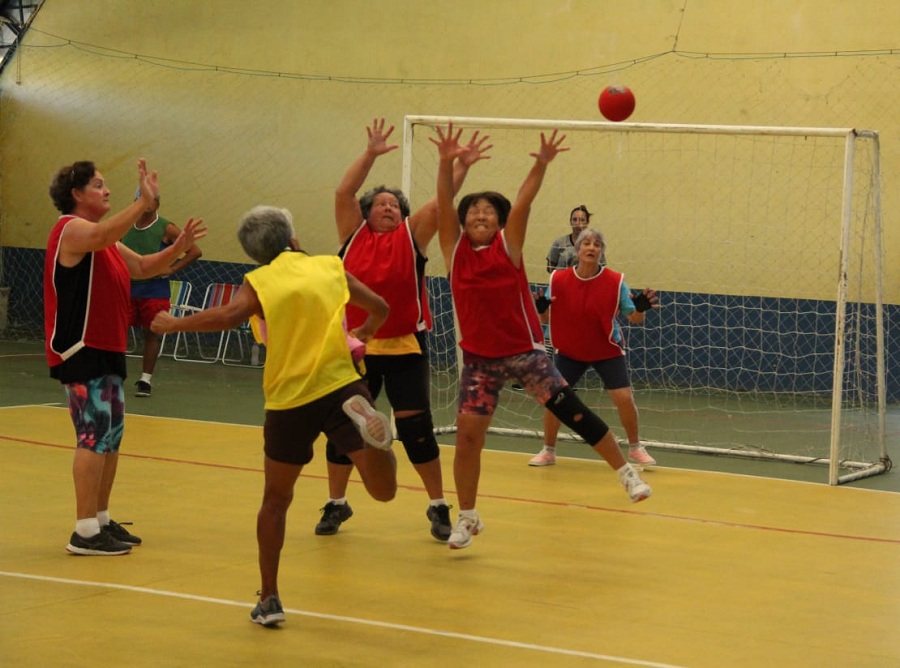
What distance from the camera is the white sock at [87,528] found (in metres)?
6.04

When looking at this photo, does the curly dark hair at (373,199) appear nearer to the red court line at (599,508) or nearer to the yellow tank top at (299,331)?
the yellow tank top at (299,331)

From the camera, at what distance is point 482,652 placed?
15.6 ft

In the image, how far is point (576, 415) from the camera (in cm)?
648

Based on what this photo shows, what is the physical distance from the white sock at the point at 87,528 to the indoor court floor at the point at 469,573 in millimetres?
120

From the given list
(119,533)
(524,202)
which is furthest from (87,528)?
(524,202)

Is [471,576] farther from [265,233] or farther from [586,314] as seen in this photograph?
[586,314]

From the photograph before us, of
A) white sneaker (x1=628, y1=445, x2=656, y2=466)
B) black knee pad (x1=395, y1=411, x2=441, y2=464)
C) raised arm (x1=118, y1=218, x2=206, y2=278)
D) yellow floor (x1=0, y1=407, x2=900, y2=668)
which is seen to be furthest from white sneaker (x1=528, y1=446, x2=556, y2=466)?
raised arm (x1=118, y1=218, x2=206, y2=278)

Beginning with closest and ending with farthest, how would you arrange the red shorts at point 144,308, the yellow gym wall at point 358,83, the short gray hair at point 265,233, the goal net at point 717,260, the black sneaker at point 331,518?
the short gray hair at point 265,233
the black sneaker at point 331,518
the red shorts at point 144,308
the goal net at point 717,260
the yellow gym wall at point 358,83

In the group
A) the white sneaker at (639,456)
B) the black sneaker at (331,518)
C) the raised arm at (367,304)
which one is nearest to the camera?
the raised arm at (367,304)

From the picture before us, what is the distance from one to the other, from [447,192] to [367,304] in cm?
126

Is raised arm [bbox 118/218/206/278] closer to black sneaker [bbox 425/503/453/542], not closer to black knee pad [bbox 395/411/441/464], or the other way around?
black knee pad [bbox 395/411/441/464]

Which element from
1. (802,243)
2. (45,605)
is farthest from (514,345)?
(802,243)

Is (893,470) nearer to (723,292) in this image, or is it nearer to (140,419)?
(723,292)

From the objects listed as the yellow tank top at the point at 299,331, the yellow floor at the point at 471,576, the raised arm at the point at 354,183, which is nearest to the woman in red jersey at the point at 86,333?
the yellow floor at the point at 471,576
